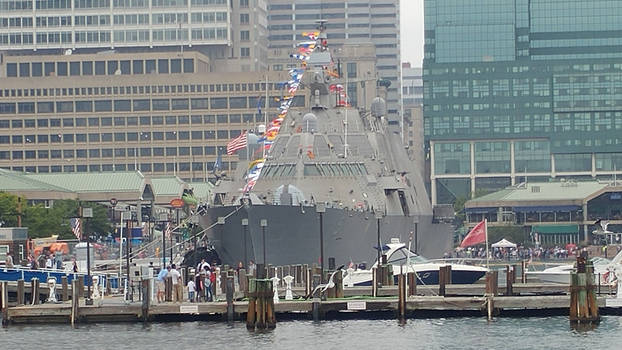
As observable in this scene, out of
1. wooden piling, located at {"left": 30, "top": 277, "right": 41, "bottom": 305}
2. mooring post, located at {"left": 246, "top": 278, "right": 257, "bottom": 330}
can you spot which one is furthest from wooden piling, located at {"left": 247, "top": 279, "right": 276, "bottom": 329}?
wooden piling, located at {"left": 30, "top": 277, "right": 41, "bottom": 305}

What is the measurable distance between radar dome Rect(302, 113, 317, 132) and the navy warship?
0.21 ft

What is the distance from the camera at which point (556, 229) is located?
600ft

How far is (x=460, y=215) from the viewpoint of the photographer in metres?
194

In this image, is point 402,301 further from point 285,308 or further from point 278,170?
point 278,170

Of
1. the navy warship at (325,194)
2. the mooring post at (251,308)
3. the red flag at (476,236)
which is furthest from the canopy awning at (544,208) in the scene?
the mooring post at (251,308)

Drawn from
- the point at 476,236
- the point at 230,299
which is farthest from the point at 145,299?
the point at 476,236

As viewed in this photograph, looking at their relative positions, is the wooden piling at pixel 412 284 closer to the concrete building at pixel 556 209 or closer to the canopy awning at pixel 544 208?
the concrete building at pixel 556 209

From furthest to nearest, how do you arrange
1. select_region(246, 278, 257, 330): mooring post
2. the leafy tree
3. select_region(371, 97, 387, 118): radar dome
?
the leafy tree < select_region(371, 97, 387, 118): radar dome < select_region(246, 278, 257, 330): mooring post

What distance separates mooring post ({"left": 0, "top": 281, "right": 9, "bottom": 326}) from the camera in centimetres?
6188

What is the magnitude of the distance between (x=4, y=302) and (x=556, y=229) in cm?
12574

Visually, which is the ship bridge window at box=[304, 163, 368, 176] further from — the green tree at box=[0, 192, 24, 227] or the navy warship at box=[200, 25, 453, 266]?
the green tree at box=[0, 192, 24, 227]

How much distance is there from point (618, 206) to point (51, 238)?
8363 cm

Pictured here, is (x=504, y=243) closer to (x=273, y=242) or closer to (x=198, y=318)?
(x=273, y=242)

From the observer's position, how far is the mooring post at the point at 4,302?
203 feet
